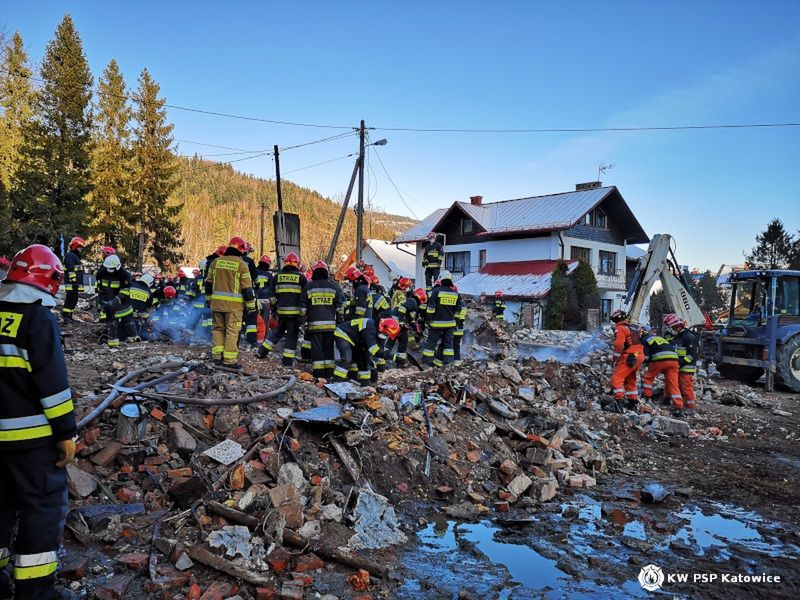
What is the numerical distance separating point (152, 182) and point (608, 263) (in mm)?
27642

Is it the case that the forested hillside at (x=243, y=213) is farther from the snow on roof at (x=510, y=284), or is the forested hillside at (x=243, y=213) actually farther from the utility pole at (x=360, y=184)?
the utility pole at (x=360, y=184)

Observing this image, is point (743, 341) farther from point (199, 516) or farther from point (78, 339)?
point (78, 339)

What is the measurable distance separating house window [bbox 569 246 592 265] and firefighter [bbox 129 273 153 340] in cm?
2233

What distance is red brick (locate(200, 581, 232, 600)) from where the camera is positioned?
135 inches

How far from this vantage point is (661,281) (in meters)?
12.2

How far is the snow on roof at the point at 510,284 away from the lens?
2558cm

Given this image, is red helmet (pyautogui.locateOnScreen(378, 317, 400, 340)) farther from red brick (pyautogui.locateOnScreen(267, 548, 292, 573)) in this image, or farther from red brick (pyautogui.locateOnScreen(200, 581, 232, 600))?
red brick (pyautogui.locateOnScreen(200, 581, 232, 600))

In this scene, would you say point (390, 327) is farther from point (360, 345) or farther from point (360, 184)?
point (360, 184)

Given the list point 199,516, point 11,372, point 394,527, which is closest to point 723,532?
point 394,527

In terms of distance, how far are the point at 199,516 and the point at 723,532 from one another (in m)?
4.92

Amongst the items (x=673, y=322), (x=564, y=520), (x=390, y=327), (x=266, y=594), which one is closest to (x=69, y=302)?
(x=390, y=327)

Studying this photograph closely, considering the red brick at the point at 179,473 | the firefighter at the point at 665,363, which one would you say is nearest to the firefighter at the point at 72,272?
the red brick at the point at 179,473

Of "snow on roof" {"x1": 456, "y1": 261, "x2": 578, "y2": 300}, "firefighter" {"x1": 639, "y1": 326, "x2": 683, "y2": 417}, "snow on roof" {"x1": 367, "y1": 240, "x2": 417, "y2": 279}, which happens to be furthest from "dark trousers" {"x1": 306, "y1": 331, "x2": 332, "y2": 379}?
"snow on roof" {"x1": 367, "y1": 240, "x2": 417, "y2": 279}

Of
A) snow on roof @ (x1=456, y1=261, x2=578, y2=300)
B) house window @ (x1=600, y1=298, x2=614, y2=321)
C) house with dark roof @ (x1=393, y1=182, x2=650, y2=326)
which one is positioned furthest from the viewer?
house window @ (x1=600, y1=298, x2=614, y2=321)
